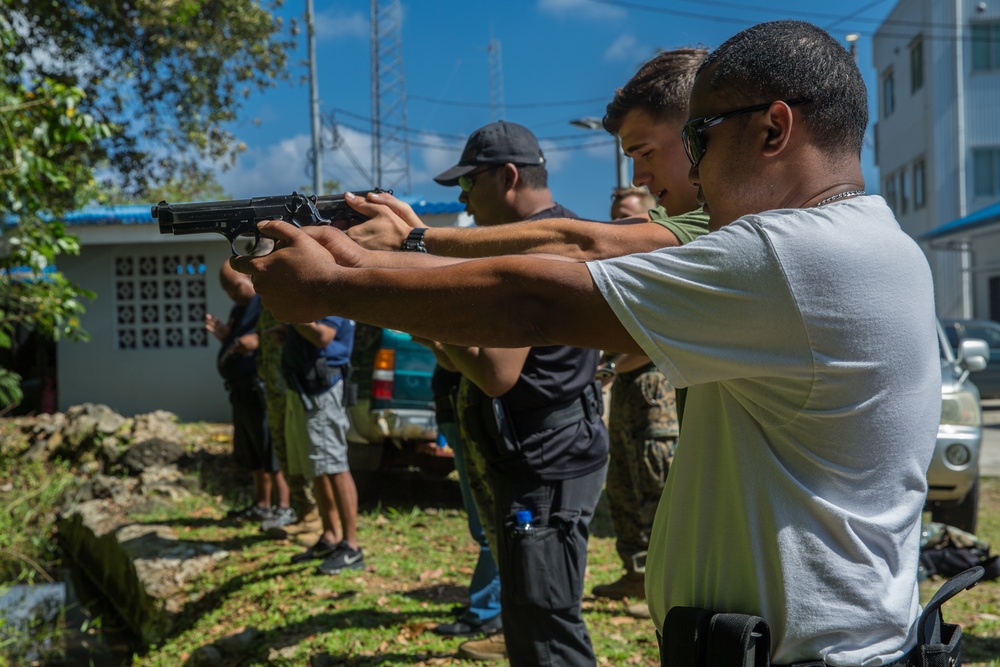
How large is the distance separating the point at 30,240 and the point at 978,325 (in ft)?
45.2

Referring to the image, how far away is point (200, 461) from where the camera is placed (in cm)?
1003

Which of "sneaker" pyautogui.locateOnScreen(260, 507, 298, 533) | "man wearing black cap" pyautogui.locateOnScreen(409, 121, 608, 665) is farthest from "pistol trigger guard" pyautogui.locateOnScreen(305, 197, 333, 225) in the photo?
"sneaker" pyautogui.locateOnScreen(260, 507, 298, 533)

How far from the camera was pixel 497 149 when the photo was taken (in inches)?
138

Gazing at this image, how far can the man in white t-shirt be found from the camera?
1.39 m

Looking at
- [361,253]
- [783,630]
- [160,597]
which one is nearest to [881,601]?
[783,630]

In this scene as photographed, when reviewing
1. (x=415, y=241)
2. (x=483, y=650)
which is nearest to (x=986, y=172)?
(x=483, y=650)

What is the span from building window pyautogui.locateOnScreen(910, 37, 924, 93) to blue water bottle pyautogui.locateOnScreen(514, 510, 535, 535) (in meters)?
25.7

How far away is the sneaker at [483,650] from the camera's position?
167 inches

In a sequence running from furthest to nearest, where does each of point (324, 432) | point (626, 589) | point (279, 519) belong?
→ 1. point (279, 519)
2. point (324, 432)
3. point (626, 589)

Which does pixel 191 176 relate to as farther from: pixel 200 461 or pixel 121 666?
pixel 121 666

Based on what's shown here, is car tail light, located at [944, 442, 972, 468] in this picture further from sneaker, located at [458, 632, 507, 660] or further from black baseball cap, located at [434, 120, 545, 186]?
black baseball cap, located at [434, 120, 545, 186]

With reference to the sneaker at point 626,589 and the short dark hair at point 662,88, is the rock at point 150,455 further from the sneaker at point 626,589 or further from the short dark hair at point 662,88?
the short dark hair at point 662,88

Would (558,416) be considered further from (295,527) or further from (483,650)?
(295,527)

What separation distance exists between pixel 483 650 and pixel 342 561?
1.71 meters
